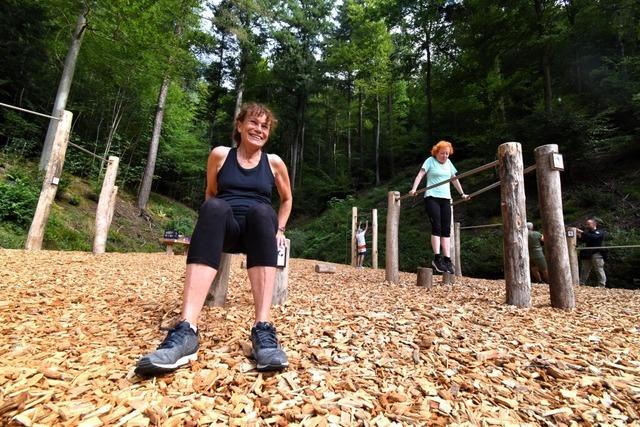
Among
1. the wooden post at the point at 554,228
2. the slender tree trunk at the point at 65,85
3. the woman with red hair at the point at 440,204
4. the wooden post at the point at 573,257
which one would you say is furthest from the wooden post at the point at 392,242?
the slender tree trunk at the point at 65,85

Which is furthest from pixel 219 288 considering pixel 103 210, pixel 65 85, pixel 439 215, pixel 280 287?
pixel 65 85

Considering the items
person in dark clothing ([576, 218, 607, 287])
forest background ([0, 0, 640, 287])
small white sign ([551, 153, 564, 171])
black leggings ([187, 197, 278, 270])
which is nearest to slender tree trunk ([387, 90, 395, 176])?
forest background ([0, 0, 640, 287])

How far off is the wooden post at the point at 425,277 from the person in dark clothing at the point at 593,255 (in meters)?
4.20

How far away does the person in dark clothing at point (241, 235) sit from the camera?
4.66 ft

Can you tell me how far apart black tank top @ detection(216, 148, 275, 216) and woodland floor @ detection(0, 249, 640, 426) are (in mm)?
668

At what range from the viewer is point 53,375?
1.30 metres

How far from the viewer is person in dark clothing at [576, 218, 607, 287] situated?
21.2 ft

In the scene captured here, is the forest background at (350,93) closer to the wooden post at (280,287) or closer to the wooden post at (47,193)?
the wooden post at (47,193)

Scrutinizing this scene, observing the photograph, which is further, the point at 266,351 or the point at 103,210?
the point at 103,210

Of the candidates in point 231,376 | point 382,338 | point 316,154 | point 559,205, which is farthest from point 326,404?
point 316,154

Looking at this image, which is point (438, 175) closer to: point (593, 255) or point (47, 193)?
point (593, 255)

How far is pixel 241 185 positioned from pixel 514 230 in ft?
7.37

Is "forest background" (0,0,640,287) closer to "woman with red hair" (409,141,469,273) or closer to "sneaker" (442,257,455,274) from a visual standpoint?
"woman with red hair" (409,141,469,273)

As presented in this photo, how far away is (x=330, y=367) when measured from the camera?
58.8 inches
